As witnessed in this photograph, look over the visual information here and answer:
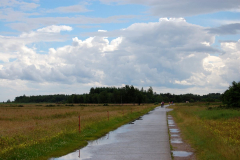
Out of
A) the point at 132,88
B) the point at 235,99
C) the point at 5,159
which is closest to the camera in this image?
the point at 5,159

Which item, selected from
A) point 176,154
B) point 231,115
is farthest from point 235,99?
point 176,154

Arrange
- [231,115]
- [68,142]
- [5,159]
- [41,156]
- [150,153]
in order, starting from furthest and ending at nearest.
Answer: [231,115]
[68,142]
[150,153]
[41,156]
[5,159]

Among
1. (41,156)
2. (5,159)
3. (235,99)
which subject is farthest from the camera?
(235,99)

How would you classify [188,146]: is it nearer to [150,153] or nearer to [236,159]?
[150,153]

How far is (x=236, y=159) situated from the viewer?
9.17m

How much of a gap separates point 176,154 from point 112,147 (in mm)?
3238

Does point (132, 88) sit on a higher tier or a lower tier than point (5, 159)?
higher

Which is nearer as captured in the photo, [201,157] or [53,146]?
[201,157]

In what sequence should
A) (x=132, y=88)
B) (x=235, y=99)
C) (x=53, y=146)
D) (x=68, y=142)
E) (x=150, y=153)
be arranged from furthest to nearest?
1. (x=132, y=88)
2. (x=235, y=99)
3. (x=68, y=142)
4. (x=53, y=146)
5. (x=150, y=153)

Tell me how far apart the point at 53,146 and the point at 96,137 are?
4516 mm

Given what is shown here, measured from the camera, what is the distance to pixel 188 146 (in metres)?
13.7

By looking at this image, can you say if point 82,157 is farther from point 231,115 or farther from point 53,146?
point 231,115

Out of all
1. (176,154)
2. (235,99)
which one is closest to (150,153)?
(176,154)

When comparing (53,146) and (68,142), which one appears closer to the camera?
(53,146)
